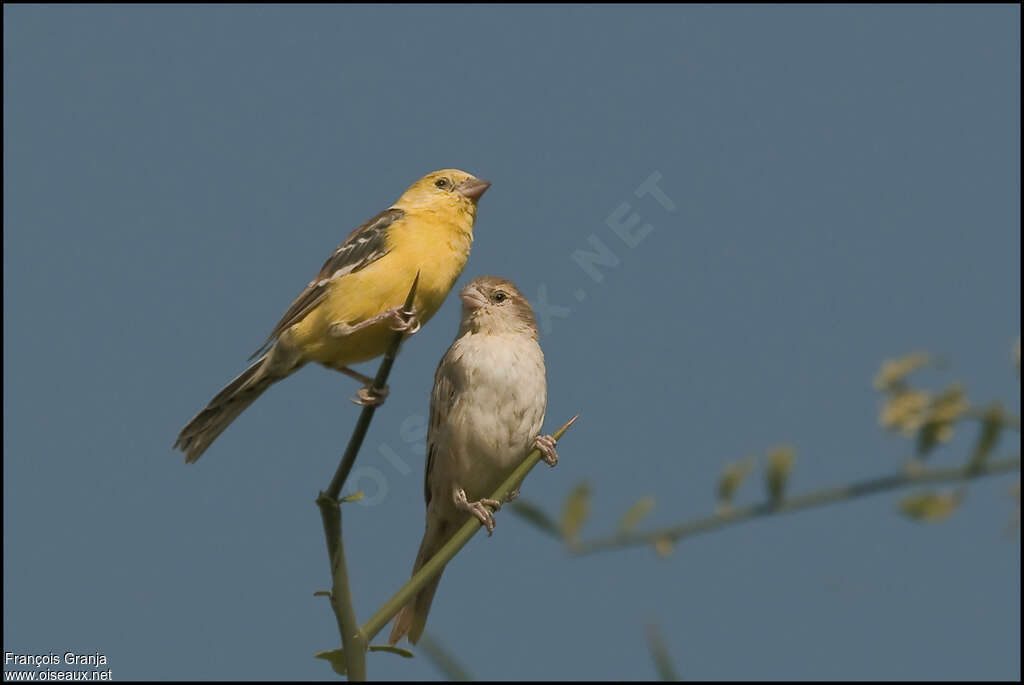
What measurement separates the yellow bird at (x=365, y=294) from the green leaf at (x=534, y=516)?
3184 mm

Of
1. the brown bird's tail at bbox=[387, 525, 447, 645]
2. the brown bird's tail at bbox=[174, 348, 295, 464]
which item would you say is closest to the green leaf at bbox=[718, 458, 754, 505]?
the brown bird's tail at bbox=[387, 525, 447, 645]

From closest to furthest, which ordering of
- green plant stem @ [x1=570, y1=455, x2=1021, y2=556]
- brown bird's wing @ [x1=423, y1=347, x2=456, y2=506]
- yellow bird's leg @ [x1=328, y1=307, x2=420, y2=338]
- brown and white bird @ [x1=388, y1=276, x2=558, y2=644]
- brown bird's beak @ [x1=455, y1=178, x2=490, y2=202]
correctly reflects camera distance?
green plant stem @ [x1=570, y1=455, x2=1021, y2=556], yellow bird's leg @ [x1=328, y1=307, x2=420, y2=338], brown and white bird @ [x1=388, y1=276, x2=558, y2=644], brown bird's wing @ [x1=423, y1=347, x2=456, y2=506], brown bird's beak @ [x1=455, y1=178, x2=490, y2=202]

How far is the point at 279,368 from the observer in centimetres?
563

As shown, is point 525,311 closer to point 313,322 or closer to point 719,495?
point 313,322

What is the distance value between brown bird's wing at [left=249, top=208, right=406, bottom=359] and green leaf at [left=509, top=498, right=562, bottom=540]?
383cm

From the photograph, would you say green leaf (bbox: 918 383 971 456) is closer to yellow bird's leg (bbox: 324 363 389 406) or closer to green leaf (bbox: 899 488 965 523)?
green leaf (bbox: 899 488 965 523)

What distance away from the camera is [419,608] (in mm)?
4785

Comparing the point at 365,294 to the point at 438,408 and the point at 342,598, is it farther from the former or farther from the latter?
the point at 342,598

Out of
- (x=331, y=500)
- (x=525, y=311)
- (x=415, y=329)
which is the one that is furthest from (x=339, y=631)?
(x=525, y=311)

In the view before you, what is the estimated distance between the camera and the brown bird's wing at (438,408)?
5.16 metres

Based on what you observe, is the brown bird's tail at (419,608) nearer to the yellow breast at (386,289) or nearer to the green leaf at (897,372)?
the yellow breast at (386,289)

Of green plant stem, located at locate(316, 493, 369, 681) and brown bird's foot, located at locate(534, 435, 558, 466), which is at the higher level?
brown bird's foot, located at locate(534, 435, 558, 466)

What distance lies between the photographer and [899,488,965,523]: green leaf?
5.39ft

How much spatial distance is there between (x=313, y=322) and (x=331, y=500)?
11.5 ft
